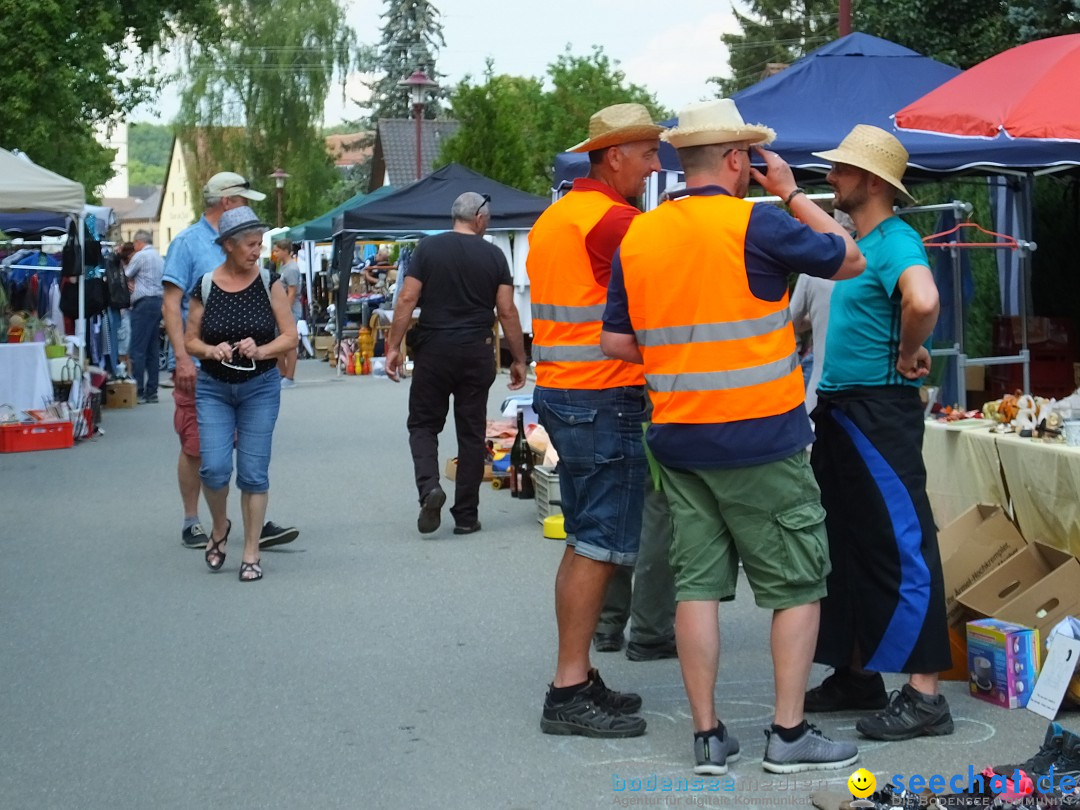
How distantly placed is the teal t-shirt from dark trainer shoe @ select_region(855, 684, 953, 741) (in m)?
1.05

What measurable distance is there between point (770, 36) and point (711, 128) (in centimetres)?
4917

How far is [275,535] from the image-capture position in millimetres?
9398

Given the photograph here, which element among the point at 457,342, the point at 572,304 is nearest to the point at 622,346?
the point at 572,304

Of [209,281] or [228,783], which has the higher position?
[209,281]

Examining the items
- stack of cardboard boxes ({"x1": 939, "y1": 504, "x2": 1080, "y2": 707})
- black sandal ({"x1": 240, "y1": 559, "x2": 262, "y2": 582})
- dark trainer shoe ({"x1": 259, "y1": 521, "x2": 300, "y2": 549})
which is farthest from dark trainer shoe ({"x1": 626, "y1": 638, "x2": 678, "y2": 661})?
dark trainer shoe ({"x1": 259, "y1": 521, "x2": 300, "y2": 549})

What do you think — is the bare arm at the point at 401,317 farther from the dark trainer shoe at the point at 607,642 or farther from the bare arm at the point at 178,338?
the dark trainer shoe at the point at 607,642

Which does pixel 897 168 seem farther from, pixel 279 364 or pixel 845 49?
pixel 845 49

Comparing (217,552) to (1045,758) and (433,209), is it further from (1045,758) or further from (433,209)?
(433,209)

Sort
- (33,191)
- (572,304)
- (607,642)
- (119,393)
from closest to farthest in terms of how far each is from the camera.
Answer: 1. (572,304)
2. (607,642)
3. (33,191)
4. (119,393)

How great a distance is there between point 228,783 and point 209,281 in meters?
3.79

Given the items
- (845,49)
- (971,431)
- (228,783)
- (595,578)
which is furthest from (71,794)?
(845,49)

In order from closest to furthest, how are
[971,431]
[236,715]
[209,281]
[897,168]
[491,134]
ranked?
[897,168] < [236,715] < [971,431] < [209,281] < [491,134]

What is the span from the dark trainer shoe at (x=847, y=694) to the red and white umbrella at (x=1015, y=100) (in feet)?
11.6

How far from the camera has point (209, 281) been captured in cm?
815
